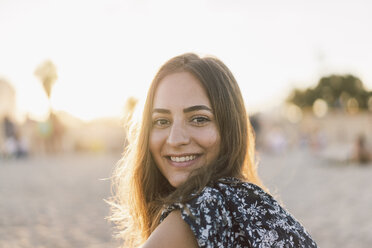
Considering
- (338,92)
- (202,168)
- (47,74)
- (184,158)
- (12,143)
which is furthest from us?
(338,92)

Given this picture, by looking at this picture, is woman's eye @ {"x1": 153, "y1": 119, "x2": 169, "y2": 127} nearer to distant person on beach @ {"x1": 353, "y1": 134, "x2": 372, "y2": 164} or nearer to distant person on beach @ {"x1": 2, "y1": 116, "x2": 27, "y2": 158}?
distant person on beach @ {"x1": 353, "y1": 134, "x2": 372, "y2": 164}

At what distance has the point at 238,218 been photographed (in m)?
1.39

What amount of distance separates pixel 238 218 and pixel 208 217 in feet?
0.43

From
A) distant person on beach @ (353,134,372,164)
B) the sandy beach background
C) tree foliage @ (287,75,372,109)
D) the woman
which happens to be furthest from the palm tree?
the woman

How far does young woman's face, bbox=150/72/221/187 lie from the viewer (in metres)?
1.73

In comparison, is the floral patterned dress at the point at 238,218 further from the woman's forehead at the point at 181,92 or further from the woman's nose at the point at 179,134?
the woman's forehead at the point at 181,92

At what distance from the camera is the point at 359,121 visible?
40.8 m

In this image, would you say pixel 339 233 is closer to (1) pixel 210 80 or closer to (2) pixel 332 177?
(1) pixel 210 80

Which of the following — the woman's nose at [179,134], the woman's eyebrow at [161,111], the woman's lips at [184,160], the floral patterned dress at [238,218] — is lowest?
the floral patterned dress at [238,218]

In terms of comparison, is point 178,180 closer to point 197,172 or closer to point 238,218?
point 197,172

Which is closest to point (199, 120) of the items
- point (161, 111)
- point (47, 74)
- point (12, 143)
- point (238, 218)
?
point (161, 111)

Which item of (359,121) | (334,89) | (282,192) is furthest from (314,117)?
(282,192)

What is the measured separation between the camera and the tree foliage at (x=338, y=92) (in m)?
55.3

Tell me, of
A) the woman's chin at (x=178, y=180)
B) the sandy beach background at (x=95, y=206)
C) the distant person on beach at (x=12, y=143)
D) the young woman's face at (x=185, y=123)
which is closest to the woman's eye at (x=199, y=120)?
the young woman's face at (x=185, y=123)
